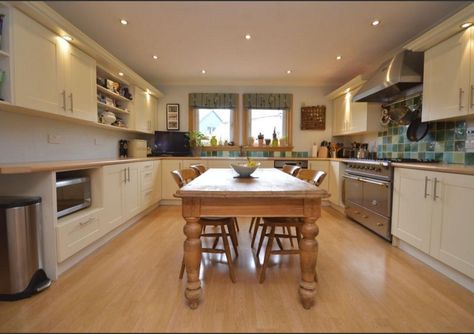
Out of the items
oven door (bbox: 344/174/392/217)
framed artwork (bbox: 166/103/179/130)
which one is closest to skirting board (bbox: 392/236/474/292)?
oven door (bbox: 344/174/392/217)

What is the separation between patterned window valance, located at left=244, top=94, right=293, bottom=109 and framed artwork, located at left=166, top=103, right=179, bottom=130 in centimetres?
134

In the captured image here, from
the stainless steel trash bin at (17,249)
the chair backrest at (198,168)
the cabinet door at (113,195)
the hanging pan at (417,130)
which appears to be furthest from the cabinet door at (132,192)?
the hanging pan at (417,130)

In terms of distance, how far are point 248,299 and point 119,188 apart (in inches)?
72.4

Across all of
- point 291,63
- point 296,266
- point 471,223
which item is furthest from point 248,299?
point 291,63

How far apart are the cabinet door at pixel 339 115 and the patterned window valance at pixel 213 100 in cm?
190

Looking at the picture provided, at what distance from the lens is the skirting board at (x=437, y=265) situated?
64.7 inches

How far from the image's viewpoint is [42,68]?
72.1 inches

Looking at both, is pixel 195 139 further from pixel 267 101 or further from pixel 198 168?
pixel 198 168

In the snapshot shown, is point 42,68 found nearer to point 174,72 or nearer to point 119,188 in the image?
point 119,188

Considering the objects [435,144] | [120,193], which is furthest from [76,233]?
[435,144]

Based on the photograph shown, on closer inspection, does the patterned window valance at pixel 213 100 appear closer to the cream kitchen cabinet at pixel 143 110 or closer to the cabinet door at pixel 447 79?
the cream kitchen cabinet at pixel 143 110

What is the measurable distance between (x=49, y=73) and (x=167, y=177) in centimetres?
234

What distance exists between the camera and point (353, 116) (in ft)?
12.3

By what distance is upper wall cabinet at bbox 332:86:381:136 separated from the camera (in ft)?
11.2
